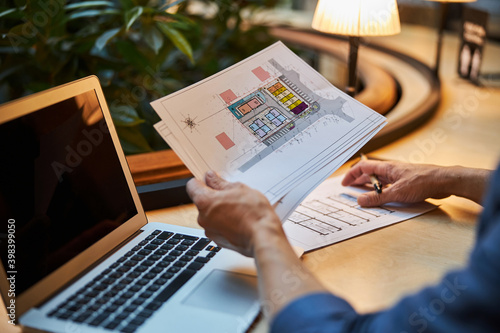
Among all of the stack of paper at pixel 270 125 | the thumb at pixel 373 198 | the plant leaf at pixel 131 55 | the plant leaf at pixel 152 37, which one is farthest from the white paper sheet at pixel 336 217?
the plant leaf at pixel 131 55

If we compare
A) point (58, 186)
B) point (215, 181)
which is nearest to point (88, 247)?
point (58, 186)

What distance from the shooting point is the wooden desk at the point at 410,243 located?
81 cm

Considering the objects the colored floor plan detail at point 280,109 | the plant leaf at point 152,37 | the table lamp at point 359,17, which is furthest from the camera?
the plant leaf at point 152,37

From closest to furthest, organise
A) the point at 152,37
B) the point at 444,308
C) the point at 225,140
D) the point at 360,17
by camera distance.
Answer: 1. the point at 444,308
2. the point at 225,140
3. the point at 360,17
4. the point at 152,37

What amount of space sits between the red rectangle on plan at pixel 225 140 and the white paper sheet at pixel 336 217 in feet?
0.71

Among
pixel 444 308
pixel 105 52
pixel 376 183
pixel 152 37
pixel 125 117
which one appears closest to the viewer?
pixel 444 308

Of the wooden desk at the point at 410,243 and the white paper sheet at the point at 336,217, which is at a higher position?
the white paper sheet at the point at 336,217

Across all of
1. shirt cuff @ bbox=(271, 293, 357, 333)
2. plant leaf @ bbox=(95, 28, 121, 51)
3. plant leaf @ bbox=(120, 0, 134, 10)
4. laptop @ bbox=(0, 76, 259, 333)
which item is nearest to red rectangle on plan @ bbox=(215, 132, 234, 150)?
laptop @ bbox=(0, 76, 259, 333)

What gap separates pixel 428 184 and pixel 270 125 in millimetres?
381

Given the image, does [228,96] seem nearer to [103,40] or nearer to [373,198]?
[373,198]

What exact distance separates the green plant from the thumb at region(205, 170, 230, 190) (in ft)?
2.01

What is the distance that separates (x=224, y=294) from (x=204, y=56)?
1919mm

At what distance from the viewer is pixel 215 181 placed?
802 millimetres

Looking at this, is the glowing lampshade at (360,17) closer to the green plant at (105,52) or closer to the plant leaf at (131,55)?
the green plant at (105,52)
